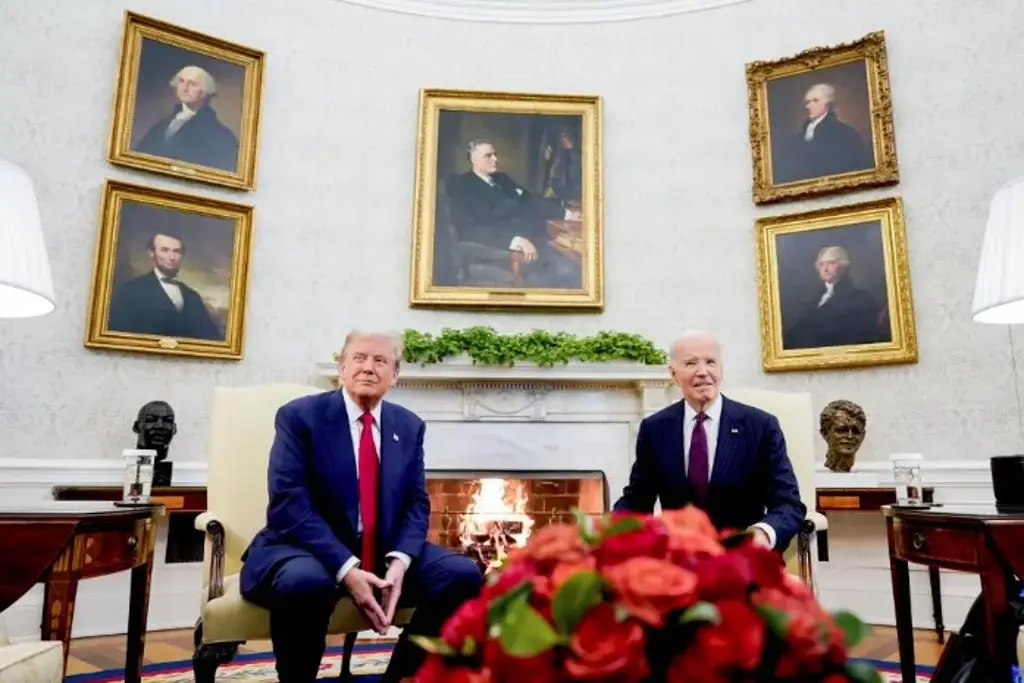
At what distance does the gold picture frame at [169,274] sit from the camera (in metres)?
4.73

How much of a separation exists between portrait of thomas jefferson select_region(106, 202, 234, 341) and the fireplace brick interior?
1.94 metres

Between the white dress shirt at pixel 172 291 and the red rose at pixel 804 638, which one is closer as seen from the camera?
the red rose at pixel 804 638

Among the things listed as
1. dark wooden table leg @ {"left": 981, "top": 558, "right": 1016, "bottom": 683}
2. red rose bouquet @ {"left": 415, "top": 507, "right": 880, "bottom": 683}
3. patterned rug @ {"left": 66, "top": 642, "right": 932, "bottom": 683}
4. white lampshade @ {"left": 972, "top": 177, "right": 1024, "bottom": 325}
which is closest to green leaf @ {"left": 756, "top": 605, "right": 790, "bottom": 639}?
red rose bouquet @ {"left": 415, "top": 507, "right": 880, "bottom": 683}

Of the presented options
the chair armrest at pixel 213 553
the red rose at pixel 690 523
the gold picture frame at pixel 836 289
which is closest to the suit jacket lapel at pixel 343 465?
the chair armrest at pixel 213 553

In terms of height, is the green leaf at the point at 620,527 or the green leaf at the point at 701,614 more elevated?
the green leaf at the point at 620,527

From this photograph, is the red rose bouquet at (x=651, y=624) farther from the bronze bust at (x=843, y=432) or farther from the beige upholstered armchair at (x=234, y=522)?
the bronze bust at (x=843, y=432)

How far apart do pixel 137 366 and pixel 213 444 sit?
7.17ft

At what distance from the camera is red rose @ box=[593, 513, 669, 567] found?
0.80 metres

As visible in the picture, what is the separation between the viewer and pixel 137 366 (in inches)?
188

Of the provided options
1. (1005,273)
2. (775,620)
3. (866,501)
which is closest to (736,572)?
(775,620)

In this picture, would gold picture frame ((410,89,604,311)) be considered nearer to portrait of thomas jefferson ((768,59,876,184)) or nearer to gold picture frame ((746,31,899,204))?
gold picture frame ((746,31,899,204))

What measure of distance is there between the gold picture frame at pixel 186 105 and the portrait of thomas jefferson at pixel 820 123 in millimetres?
4004

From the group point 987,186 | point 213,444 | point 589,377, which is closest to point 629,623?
point 213,444

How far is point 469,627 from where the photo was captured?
841 millimetres
